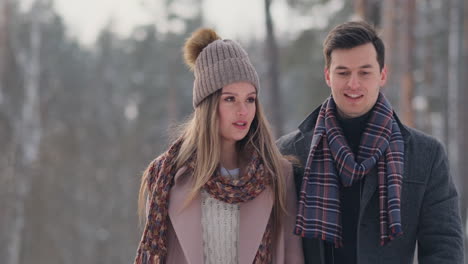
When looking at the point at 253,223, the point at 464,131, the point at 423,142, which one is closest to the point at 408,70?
the point at 464,131

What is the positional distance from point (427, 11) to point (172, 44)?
975cm

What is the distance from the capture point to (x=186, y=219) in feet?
9.97

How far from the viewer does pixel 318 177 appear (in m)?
3.02

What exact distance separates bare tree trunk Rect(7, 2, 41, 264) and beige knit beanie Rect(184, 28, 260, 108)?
1513 cm

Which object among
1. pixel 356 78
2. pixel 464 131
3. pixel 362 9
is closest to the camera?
pixel 356 78

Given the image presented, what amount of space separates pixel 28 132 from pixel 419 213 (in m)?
16.3

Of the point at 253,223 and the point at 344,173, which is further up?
the point at 344,173

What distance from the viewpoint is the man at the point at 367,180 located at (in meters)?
2.87

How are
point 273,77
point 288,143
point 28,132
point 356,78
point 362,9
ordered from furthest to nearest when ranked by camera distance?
point 28,132, point 273,77, point 362,9, point 288,143, point 356,78

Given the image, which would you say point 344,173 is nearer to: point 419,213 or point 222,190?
point 419,213

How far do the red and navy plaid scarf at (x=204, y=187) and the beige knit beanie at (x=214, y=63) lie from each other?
1.25 ft

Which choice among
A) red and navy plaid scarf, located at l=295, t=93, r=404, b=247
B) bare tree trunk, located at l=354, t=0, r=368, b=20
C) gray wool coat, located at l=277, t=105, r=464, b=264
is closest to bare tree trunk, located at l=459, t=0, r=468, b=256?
bare tree trunk, located at l=354, t=0, r=368, b=20

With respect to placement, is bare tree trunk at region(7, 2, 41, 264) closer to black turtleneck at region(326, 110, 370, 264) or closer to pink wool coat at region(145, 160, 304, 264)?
pink wool coat at region(145, 160, 304, 264)

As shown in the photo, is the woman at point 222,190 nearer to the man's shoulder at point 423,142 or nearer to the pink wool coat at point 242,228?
the pink wool coat at point 242,228
